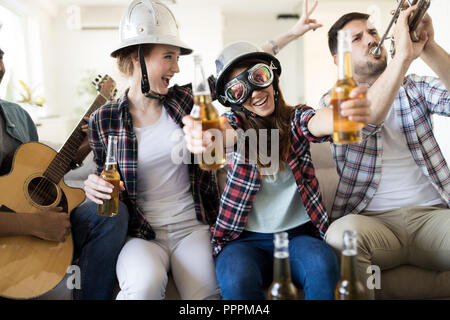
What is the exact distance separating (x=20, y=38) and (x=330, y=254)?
665cm

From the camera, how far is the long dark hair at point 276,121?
5.40ft

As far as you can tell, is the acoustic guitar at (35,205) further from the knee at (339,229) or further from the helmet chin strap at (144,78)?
the knee at (339,229)

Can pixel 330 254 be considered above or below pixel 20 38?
below

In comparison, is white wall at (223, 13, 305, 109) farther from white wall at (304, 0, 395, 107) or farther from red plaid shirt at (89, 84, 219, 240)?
red plaid shirt at (89, 84, 219, 240)

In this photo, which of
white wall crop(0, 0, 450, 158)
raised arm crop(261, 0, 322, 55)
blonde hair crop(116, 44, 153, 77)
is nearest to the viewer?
blonde hair crop(116, 44, 153, 77)

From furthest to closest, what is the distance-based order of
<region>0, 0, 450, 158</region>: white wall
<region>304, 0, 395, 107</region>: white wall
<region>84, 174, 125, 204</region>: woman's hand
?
<region>304, 0, 395, 107</region>: white wall
<region>0, 0, 450, 158</region>: white wall
<region>84, 174, 125, 204</region>: woman's hand

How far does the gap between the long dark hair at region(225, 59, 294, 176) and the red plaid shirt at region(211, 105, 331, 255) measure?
0.09 ft

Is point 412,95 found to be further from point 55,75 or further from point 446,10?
point 55,75

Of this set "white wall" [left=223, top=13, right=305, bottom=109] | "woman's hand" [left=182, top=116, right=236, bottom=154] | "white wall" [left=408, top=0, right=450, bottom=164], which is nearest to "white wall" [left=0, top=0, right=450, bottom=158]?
"white wall" [left=223, top=13, right=305, bottom=109]

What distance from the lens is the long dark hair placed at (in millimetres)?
1645

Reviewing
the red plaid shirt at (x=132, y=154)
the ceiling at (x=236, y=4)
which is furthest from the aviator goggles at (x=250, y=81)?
A: the ceiling at (x=236, y=4)

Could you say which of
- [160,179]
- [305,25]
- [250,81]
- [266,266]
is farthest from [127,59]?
[266,266]
